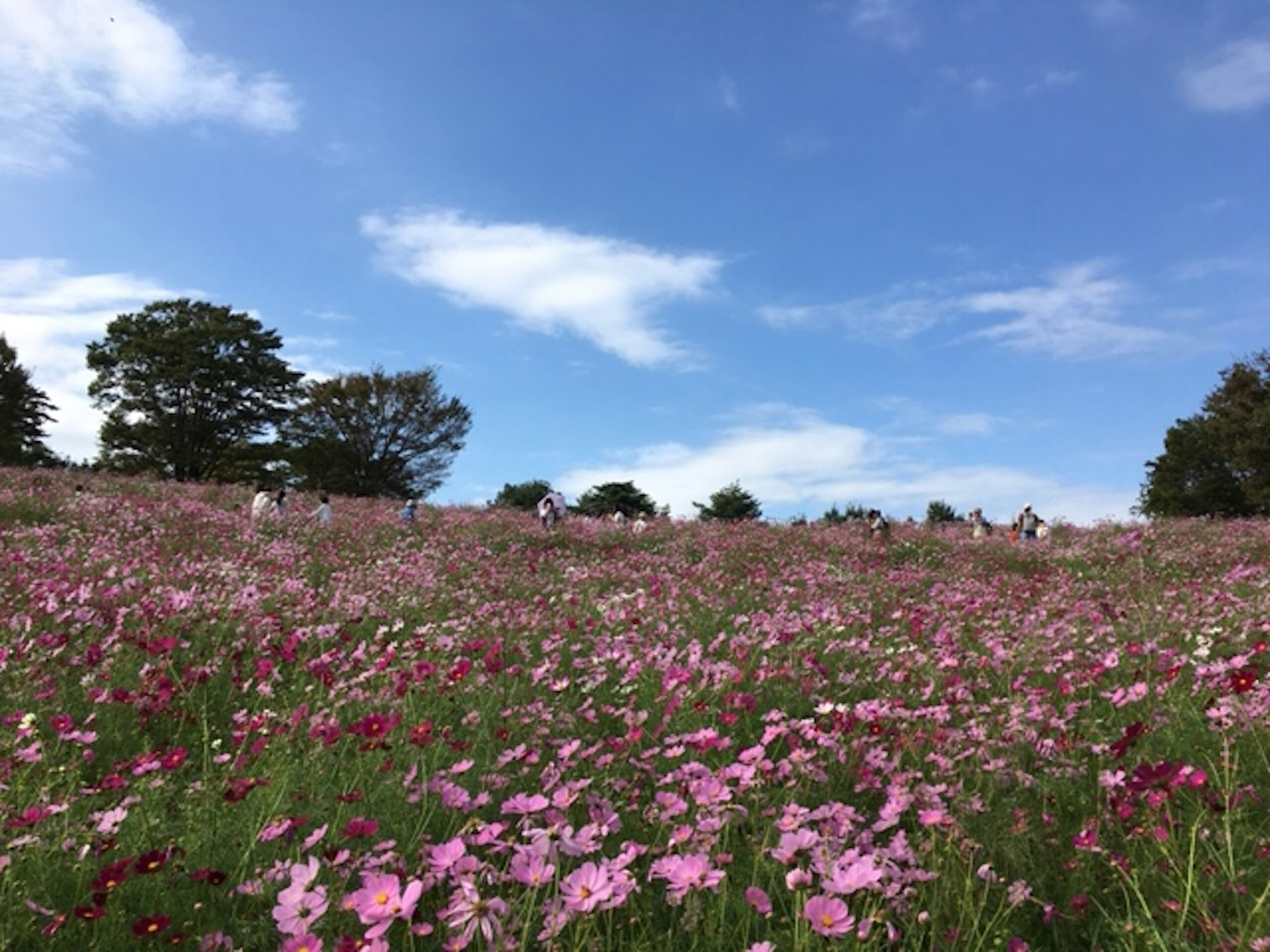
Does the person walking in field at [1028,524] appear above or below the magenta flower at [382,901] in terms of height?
above

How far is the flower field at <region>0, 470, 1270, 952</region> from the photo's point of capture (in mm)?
2158

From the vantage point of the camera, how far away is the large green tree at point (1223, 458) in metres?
35.9

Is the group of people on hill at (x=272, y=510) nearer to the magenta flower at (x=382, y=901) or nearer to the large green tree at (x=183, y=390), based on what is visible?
the magenta flower at (x=382, y=901)

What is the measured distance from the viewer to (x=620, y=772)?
356cm

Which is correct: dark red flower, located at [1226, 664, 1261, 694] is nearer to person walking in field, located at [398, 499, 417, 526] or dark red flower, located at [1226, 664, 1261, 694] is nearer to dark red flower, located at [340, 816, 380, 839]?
dark red flower, located at [340, 816, 380, 839]

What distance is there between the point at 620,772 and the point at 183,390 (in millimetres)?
42298

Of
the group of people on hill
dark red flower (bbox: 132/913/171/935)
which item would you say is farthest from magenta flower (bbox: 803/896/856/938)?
the group of people on hill

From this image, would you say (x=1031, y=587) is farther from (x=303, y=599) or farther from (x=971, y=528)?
(x=971, y=528)

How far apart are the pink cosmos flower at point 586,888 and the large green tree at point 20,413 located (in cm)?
4451

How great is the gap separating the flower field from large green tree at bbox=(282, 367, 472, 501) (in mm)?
35251

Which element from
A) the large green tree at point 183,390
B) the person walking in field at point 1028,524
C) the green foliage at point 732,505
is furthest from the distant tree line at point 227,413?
the person walking in field at point 1028,524

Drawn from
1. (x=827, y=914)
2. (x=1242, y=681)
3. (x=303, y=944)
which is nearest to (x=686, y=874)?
(x=827, y=914)

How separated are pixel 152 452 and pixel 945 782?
43.0m

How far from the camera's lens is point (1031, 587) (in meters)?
10.7
